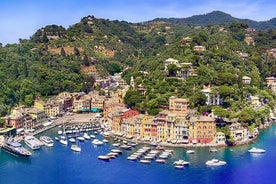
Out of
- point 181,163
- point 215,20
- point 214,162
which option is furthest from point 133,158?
point 215,20

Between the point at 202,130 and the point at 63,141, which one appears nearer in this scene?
the point at 202,130

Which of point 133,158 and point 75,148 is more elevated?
point 75,148

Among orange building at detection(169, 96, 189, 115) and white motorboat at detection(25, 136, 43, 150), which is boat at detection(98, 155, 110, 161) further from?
orange building at detection(169, 96, 189, 115)

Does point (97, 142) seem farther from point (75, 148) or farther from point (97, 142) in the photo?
point (75, 148)

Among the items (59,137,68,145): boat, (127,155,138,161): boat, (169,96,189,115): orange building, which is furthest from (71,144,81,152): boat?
(169,96,189,115): orange building

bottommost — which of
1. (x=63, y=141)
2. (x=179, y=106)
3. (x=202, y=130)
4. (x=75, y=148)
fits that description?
(x=75, y=148)

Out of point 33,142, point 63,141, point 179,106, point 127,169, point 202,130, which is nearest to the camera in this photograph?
point 127,169
